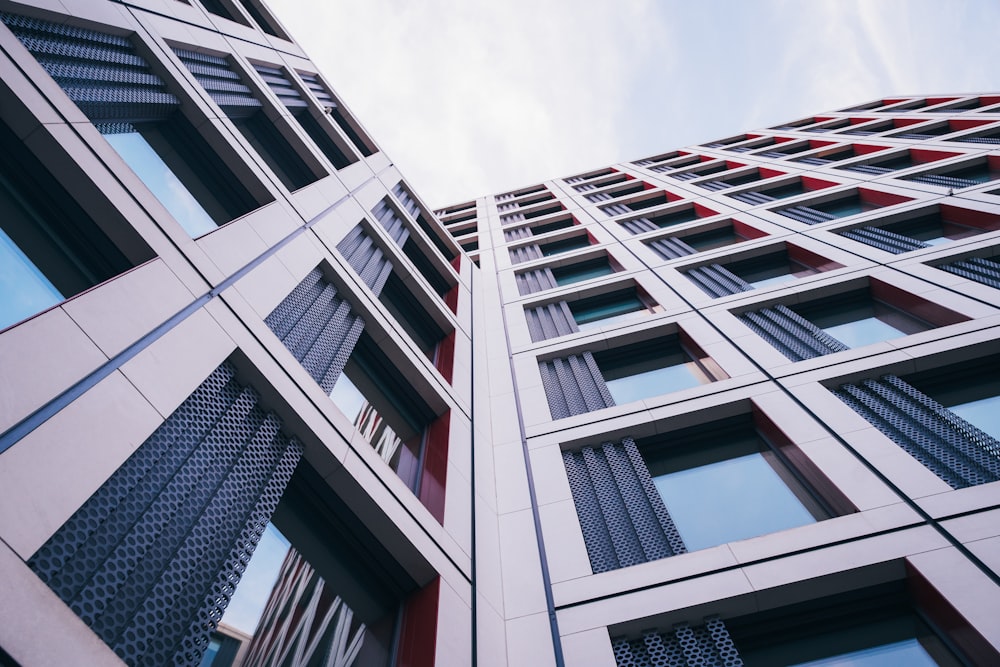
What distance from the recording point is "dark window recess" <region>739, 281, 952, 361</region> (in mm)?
10055

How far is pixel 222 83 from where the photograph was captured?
10938mm

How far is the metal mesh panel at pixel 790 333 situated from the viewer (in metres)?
10.0

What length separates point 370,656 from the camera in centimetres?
605

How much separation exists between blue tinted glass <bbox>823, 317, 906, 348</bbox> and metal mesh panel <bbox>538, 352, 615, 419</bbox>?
432 centimetres

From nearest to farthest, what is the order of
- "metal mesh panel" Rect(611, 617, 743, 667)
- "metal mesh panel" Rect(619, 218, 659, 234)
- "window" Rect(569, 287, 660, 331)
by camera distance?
"metal mesh panel" Rect(611, 617, 743, 667) → "window" Rect(569, 287, 660, 331) → "metal mesh panel" Rect(619, 218, 659, 234)

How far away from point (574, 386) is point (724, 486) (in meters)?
3.70

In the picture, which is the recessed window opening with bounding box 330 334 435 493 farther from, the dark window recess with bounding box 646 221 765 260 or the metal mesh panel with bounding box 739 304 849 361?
the dark window recess with bounding box 646 221 765 260

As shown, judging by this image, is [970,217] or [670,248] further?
[670,248]

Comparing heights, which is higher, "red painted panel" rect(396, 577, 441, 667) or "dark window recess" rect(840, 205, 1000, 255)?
"red painted panel" rect(396, 577, 441, 667)

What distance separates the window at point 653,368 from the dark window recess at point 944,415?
234 cm

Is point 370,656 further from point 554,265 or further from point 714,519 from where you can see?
point 554,265

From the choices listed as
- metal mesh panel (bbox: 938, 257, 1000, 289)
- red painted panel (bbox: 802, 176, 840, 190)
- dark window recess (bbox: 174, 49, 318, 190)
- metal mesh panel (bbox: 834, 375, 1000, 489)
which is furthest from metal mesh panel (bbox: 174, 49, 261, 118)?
red painted panel (bbox: 802, 176, 840, 190)

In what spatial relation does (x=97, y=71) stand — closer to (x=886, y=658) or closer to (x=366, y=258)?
(x=366, y=258)

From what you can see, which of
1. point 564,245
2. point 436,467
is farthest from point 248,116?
point 564,245
